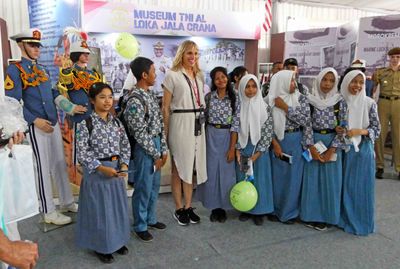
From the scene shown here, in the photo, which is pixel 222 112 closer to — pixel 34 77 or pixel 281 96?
pixel 281 96

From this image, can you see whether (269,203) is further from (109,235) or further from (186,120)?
(109,235)

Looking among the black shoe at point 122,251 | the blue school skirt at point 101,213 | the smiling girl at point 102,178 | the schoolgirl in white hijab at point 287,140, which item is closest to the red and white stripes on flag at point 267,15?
the schoolgirl in white hijab at point 287,140

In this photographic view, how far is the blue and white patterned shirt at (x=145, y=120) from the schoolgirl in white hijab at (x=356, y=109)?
1.43 m

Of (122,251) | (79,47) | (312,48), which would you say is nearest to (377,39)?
(312,48)

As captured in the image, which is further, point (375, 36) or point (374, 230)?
point (375, 36)

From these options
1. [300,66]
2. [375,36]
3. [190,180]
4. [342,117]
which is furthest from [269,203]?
[300,66]

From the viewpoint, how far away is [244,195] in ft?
8.71

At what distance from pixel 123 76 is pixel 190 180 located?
3731mm

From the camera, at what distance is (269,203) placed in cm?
293

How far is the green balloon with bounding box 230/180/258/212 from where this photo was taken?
2664 millimetres

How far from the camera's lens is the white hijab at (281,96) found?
276cm

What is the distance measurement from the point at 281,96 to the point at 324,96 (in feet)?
1.06

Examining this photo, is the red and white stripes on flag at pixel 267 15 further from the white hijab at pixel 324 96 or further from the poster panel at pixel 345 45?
the white hijab at pixel 324 96

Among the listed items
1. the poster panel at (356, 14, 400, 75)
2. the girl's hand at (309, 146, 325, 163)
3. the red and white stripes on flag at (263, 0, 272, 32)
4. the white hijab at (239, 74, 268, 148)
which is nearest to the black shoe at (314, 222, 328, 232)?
the girl's hand at (309, 146, 325, 163)
